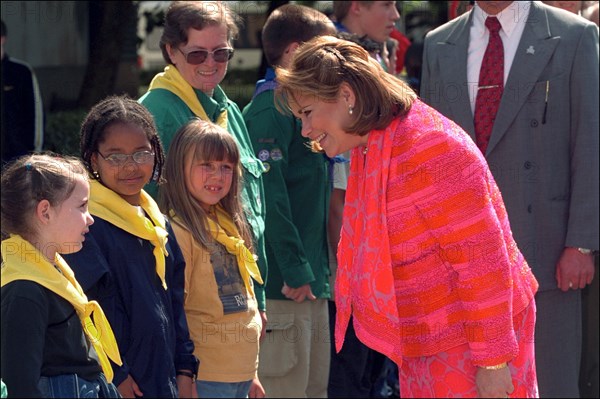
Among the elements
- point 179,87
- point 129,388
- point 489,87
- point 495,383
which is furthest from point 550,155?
point 129,388

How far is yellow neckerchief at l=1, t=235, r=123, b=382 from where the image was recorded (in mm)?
2988

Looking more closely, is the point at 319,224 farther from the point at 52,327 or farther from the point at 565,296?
the point at 52,327

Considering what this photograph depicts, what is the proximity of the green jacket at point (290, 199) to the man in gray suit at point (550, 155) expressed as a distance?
757 mm

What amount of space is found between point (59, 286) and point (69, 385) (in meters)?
0.31

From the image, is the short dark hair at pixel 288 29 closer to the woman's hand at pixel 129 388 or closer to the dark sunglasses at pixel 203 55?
the dark sunglasses at pixel 203 55

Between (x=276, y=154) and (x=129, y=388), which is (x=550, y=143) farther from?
(x=129, y=388)

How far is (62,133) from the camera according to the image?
946 cm

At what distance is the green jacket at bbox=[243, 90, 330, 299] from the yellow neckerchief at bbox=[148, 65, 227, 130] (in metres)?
0.42

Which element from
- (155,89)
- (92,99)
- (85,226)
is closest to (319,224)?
(155,89)

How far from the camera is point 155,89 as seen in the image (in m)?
4.32

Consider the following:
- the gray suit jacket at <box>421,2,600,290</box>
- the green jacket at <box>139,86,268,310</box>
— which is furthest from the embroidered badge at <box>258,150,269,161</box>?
the gray suit jacket at <box>421,2,600,290</box>

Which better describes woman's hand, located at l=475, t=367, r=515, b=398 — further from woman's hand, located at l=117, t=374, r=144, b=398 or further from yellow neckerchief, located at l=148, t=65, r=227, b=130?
yellow neckerchief, located at l=148, t=65, r=227, b=130

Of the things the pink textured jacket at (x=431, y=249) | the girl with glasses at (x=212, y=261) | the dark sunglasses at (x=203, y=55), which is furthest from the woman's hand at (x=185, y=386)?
the dark sunglasses at (x=203, y=55)

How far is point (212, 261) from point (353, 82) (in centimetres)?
106
